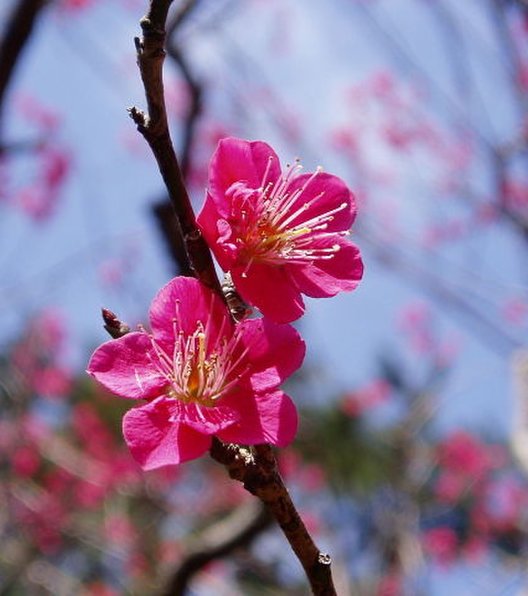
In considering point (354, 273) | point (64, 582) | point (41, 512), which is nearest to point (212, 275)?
point (354, 273)

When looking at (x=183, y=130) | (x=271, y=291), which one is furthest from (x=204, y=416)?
(x=183, y=130)

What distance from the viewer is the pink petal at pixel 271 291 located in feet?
3.32

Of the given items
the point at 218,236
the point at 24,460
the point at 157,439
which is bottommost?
the point at 24,460

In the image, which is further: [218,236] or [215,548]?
[215,548]

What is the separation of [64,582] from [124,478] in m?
1.28

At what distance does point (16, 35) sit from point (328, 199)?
1.93m

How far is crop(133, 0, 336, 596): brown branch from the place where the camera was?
859 mm

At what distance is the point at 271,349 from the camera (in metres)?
1.03

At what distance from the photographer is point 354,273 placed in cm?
116

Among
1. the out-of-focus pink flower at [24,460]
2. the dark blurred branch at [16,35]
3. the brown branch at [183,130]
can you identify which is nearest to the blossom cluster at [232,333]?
the brown branch at [183,130]

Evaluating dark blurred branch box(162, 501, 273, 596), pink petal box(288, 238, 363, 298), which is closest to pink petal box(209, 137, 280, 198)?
pink petal box(288, 238, 363, 298)

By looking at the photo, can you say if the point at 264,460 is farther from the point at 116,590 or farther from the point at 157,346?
the point at 116,590

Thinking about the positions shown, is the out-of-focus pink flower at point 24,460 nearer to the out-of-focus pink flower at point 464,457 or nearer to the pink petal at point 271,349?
the out-of-focus pink flower at point 464,457

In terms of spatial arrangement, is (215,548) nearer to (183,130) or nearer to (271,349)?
(183,130)
